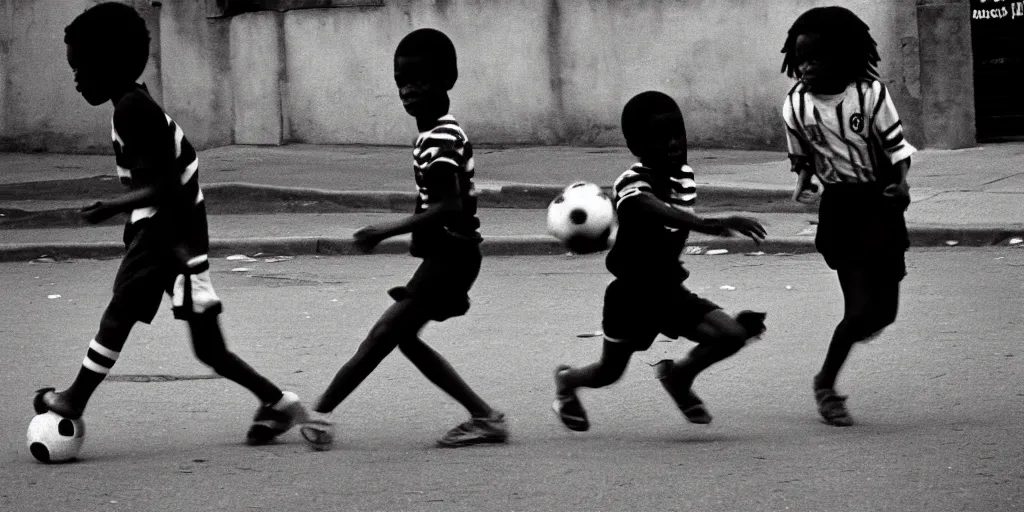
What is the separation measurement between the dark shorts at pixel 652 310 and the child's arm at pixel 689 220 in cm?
29

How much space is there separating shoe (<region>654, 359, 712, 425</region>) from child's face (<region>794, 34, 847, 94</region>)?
1.18m

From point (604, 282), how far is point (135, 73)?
4.52 m

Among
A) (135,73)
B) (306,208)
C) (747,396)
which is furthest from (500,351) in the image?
(306,208)

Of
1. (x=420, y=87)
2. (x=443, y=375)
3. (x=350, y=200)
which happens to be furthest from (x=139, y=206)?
(x=350, y=200)

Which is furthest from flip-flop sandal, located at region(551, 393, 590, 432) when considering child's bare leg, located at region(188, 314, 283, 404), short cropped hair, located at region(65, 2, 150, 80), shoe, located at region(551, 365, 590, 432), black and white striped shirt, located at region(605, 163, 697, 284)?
short cropped hair, located at region(65, 2, 150, 80)

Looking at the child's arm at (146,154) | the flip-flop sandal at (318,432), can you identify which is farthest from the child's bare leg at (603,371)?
the child's arm at (146,154)

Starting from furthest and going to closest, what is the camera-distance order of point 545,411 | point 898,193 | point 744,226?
point 545,411 → point 898,193 → point 744,226

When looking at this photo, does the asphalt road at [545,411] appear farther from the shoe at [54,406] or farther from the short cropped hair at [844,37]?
the short cropped hair at [844,37]

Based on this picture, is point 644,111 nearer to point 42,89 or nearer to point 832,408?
point 832,408

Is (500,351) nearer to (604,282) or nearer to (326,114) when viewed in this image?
(604,282)

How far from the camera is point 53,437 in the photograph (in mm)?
5438

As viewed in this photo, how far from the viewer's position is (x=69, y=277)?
408 inches

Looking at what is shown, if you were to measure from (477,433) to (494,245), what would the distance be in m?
5.28

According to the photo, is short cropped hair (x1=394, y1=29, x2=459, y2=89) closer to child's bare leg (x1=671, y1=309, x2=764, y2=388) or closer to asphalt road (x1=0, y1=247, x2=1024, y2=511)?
child's bare leg (x1=671, y1=309, x2=764, y2=388)
